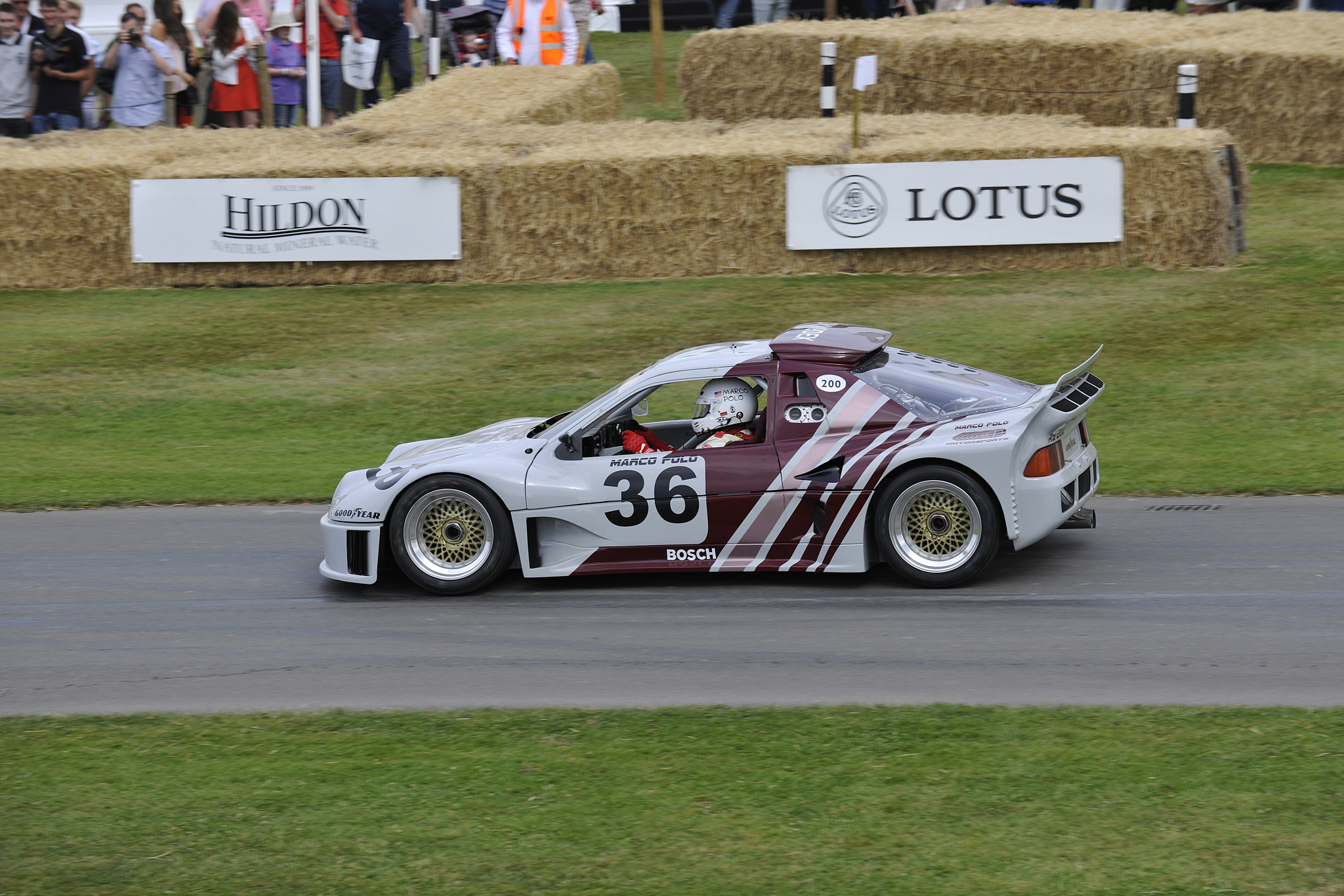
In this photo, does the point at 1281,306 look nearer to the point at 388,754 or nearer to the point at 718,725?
the point at 718,725

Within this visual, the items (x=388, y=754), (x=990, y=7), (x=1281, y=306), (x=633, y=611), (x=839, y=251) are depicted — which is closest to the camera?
(x=388, y=754)

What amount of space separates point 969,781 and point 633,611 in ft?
9.47

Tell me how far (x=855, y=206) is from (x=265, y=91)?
1237 centimetres

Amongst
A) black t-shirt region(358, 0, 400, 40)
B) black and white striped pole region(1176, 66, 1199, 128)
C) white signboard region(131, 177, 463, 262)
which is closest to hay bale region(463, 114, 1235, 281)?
white signboard region(131, 177, 463, 262)

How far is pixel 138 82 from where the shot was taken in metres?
19.7

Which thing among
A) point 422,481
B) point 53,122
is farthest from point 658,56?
point 422,481

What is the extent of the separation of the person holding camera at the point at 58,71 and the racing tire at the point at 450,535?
11612 mm

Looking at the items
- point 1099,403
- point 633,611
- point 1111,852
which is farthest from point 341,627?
point 1099,403

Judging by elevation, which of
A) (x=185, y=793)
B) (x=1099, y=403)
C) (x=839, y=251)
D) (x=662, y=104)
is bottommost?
(x=185, y=793)

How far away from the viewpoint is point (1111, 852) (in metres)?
4.99

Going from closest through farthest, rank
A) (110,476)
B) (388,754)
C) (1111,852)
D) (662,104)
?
(1111,852) < (388,754) < (110,476) < (662,104)

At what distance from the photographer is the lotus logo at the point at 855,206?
15789 mm

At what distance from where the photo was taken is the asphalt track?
6879 mm

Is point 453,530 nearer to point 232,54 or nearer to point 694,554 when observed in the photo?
point 694,554
